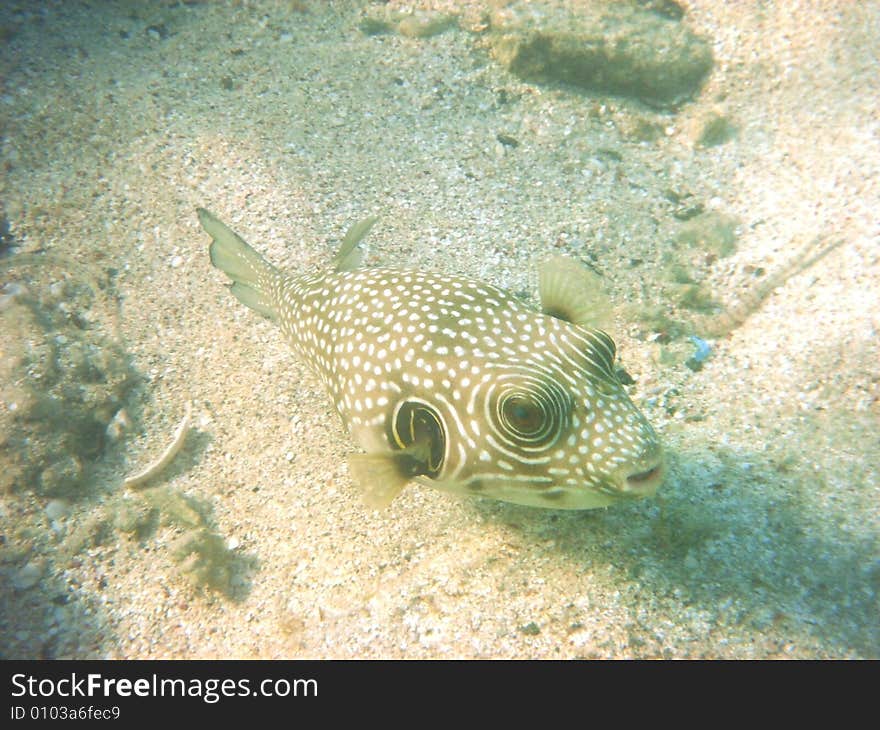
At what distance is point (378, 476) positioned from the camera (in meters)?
2.69

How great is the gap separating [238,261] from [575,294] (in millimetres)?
2725

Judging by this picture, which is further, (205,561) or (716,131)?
(716,131)

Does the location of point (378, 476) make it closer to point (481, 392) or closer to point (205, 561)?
point (481, 392)

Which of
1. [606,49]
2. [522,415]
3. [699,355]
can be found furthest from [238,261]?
[606,49]

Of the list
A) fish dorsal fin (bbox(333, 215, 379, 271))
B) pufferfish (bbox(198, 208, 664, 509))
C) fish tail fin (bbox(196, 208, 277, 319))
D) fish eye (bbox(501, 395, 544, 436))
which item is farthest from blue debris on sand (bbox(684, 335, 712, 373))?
fish tail fin (bbox(196, 208, 277, 319))

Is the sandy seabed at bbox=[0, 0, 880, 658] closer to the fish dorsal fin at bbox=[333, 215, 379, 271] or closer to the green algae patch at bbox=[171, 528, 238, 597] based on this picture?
the green algae patch at bbox=[171, 528, 238, 597]

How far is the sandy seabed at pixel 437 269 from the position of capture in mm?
2764

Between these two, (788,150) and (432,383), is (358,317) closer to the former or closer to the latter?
(432,383)

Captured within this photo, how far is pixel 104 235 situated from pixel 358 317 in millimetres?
3281

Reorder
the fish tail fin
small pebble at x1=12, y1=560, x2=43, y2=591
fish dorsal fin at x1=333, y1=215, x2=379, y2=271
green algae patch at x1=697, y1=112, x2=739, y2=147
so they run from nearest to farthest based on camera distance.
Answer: small pebble at x1=12, y1=560, x2=43, y2=591 → fish dorsal fin at x1=333, y1=215, x2=379, y2=271 → the fish tail fin → green algae patch at x1=697, y1=112, x2=739, y2=147

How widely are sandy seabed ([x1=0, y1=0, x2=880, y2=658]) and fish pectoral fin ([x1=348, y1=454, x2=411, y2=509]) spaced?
631 millimetres

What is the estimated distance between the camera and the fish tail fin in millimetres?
4188

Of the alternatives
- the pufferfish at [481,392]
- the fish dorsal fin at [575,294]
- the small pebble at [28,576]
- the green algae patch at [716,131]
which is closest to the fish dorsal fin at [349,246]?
the pufferfish at [481,392]
